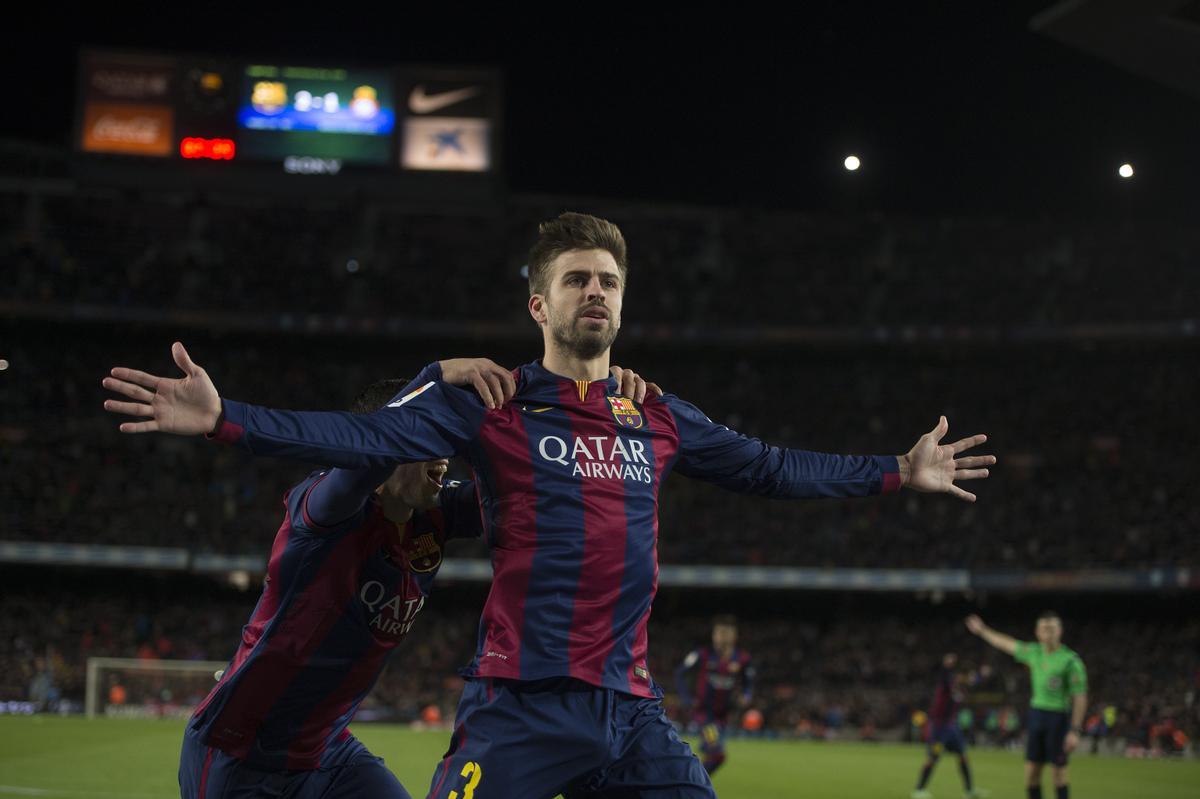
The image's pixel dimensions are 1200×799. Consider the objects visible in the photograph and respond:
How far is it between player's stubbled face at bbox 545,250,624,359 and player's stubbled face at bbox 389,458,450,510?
0.68m

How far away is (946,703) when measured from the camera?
18000 mm

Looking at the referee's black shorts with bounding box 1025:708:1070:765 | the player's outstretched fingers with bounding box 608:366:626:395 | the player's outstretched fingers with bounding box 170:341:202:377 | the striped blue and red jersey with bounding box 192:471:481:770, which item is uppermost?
the player's outstretched fingers with bounding box 608:366:626:395

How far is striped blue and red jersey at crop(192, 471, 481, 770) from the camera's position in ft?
15.5

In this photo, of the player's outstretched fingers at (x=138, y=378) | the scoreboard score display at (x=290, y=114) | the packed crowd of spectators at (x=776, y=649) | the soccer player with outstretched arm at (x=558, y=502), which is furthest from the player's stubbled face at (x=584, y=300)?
the scoreboard score display at (x=290, y=114)

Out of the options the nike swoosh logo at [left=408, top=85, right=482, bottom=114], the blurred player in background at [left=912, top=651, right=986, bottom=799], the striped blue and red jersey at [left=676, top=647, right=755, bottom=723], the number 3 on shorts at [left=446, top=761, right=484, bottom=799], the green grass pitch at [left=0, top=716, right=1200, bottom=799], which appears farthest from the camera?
the nike swoosh logo at [left=408, top=85, right=482, bottom=114]

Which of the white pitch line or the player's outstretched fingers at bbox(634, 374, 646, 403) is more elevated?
the player's outstretched fingers at bbox(634, 374, 646, 403)

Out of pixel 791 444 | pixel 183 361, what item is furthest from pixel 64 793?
pixel 791 444

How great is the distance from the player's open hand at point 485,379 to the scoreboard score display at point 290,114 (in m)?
33.2

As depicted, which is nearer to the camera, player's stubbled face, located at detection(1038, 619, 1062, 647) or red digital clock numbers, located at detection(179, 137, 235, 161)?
player's stubbled face, located at detection(1038, 619, 1062, 647)

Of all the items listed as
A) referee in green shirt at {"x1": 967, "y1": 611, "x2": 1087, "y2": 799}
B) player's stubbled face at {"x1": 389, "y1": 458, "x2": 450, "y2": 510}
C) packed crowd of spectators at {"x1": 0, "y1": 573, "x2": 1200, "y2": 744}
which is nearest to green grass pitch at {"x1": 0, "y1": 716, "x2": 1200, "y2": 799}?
referee in green shirt at {"x1": 967, "y1": 611, "x2": 1087, "y2": 799}

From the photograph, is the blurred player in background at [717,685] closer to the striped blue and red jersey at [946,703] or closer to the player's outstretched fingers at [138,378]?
the striped blue and red jersey at [946,703]

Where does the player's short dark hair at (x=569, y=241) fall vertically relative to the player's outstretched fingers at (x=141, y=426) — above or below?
above

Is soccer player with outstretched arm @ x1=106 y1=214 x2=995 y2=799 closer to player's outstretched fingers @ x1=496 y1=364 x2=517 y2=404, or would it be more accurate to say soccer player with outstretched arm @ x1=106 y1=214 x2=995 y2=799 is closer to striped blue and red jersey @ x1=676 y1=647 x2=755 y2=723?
player's outstretched fingers @ x1=496 y1=364 x2=517 y2=404

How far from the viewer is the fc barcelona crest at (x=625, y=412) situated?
4457 mm
